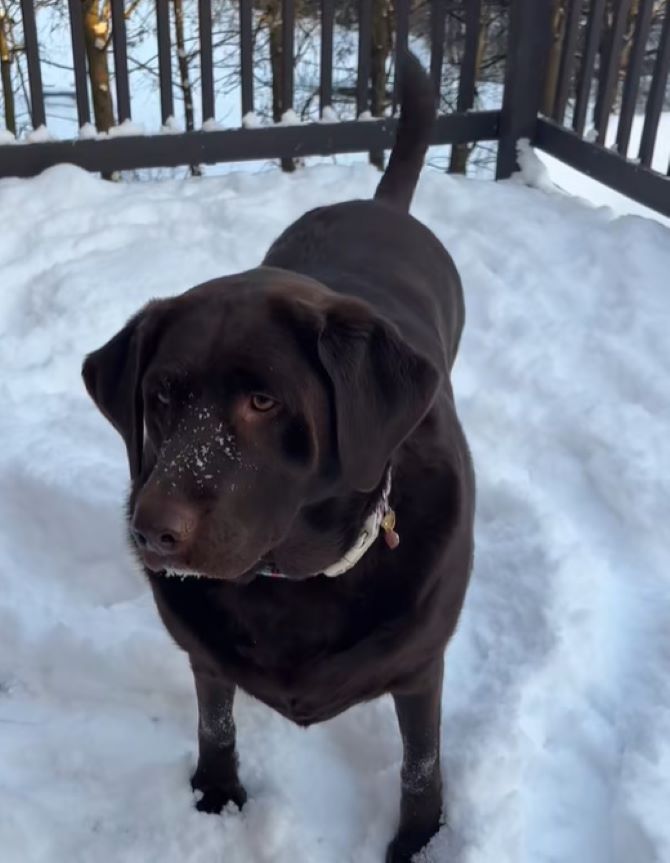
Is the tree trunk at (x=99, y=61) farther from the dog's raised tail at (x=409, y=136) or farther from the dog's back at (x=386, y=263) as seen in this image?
the dog's back at (x=386, y=263)

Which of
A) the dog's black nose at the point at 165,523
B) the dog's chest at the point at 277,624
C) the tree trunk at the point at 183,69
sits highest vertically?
the dog's black nose at the point at 165,523

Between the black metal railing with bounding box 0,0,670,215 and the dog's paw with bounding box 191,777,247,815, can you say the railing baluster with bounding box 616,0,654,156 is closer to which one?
the black metal railing with bounding box 0,0,670,215

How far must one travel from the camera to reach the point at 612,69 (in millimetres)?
4270

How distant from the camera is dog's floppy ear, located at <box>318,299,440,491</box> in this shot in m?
1.37

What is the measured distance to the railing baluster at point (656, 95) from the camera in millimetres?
3930

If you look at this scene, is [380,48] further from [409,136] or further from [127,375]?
[127,375]

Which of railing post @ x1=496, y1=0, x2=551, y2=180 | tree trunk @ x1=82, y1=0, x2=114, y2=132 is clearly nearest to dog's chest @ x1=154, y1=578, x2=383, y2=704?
railing post @ x1=496, y1=0, x2=551, y2=180

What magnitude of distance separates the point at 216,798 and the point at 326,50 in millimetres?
3552

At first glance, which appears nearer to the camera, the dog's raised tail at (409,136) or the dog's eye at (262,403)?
the dog's eye at (262,403)

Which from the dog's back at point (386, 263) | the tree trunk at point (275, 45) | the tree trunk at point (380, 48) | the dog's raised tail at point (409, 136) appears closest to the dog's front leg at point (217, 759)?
the dog's back at point (386, 263)

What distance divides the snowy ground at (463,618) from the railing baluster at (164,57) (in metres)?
0.88

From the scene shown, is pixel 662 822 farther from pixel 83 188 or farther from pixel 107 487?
pixel 83 188

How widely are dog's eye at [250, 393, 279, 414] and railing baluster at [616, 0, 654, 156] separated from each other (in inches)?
132

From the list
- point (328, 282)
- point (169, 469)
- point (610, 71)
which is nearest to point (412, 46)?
point (610, 71)
